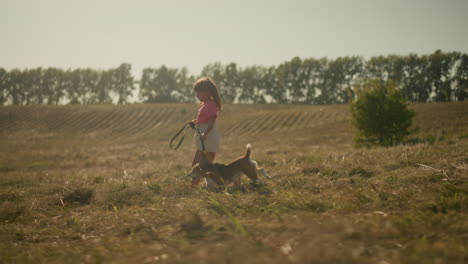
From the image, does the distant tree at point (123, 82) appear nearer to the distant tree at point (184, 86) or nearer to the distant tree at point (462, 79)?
the distant tree at point (184, 86)

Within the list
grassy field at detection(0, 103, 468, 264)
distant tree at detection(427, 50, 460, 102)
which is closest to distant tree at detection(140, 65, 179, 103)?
distant tree at detection(427, 50, 460, 102)

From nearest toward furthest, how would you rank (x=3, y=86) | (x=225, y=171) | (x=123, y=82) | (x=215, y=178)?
(x=215, y=178)
(x=225, y=171)
(x=3, y=86)
(x=123, y=82)

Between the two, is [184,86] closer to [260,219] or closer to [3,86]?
[3,86]

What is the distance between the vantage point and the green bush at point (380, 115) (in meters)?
20.1

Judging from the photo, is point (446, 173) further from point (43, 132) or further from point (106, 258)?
point (43, 132)

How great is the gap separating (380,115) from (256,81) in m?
81.9

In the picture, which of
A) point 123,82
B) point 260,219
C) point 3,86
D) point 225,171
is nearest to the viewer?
point 260,219

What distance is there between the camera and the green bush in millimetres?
20119

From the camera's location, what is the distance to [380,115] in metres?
20.2

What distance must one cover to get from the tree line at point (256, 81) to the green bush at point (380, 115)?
7033 centimetres

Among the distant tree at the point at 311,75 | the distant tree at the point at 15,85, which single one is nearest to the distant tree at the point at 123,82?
the distant tree at the point at 15,85

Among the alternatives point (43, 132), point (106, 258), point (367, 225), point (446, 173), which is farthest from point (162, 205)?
point (43, 132)

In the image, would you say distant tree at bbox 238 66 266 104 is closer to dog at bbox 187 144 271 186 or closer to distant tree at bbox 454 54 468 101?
distant tree at bbox 454 54 468 101

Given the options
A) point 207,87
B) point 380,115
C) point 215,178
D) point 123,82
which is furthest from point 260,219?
point 123,82
